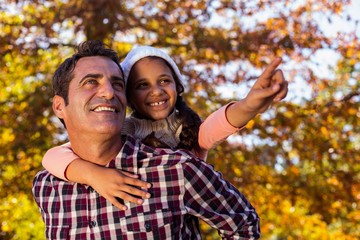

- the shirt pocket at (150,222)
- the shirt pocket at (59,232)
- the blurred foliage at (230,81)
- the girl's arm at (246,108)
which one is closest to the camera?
the girl's arm at (246,108)

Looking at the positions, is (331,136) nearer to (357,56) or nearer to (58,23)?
(357,56)

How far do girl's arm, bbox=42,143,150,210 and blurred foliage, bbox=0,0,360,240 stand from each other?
470cm

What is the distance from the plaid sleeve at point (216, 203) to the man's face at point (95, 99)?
0.37 meters

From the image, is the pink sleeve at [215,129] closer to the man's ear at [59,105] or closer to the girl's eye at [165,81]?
the girl's eye at [165,81]

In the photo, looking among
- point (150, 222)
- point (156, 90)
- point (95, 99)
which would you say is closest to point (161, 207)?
point (150, 222)

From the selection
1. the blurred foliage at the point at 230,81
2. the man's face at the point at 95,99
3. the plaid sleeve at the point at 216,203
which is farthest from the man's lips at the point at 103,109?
the blurred foliage at the point at 230,81

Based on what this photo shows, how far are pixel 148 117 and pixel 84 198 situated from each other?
0.60 m

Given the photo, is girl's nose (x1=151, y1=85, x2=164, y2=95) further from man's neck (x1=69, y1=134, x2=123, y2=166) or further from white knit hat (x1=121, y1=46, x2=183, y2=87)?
man's neck (x1=69, y1=134, x2=123, y2=166)

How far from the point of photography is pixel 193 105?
7.38m

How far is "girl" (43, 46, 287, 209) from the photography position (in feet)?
7.85

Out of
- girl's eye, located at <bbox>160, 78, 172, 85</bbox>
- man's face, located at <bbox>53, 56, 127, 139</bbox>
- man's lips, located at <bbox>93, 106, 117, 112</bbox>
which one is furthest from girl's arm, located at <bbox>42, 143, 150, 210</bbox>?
girl's eye, located at <bbox>160, 78, 172, 85</bbox>

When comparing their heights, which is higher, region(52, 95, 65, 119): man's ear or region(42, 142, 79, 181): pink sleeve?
region(52, 95, 65, 119): man's ear

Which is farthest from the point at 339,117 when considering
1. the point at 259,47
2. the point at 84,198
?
the point at 84,198

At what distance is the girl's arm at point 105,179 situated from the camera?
93.6 inches
